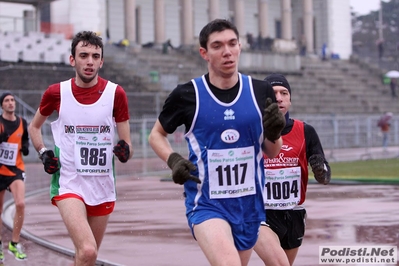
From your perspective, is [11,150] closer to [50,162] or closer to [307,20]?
[50,162]

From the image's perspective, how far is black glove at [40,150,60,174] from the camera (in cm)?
693

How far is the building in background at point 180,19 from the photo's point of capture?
44625 millimetres

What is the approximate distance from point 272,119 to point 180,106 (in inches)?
26.5

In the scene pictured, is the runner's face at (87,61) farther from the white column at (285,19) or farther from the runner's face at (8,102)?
the white column at (285,19)

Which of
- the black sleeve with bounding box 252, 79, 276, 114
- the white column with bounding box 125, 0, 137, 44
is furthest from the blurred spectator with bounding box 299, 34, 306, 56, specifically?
the black sleeve with bounding box 252, 79, 276, 114

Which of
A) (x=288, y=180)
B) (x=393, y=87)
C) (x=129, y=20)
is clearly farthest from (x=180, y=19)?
(x=288, y=180)

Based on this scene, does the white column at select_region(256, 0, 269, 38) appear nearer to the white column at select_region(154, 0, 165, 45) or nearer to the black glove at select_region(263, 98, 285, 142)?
the white column at select_region(154, 0, 165, 45)

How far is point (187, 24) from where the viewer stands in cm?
4928

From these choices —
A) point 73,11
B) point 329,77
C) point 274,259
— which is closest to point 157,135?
point 274,259

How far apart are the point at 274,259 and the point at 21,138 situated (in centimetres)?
599

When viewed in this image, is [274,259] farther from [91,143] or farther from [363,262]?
[363,262]

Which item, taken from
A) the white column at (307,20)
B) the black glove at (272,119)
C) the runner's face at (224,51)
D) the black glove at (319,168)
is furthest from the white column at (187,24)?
the black glove at (272,119)

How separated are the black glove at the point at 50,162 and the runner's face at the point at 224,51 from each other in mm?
2141

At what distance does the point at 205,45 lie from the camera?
5.49 m
